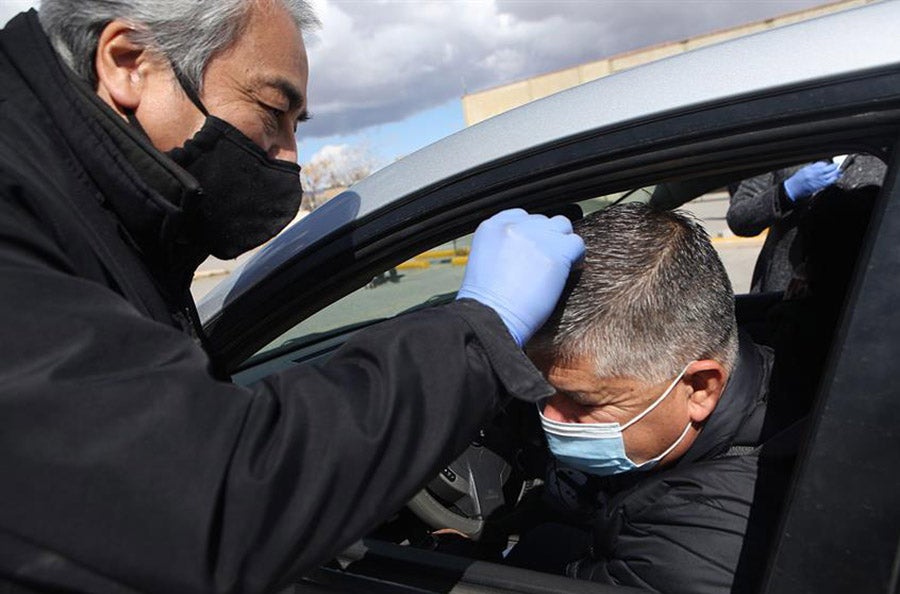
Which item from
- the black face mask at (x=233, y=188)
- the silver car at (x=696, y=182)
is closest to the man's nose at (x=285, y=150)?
the black face mask at (x=233, y=188)

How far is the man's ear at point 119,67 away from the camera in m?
1.26

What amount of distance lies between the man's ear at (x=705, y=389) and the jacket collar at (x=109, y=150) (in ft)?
3.40

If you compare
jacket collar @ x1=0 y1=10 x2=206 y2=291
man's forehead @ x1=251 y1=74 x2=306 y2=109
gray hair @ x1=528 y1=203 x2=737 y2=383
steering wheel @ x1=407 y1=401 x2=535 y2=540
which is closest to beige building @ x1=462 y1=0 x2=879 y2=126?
steering wheel @ x1=407 y1=401 x2=535 y2=540

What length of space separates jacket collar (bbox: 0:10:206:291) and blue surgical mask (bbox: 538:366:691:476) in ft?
2.85

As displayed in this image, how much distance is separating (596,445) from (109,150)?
109cm

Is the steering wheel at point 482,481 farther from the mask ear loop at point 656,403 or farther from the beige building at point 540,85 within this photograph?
the beige building at point 540,85

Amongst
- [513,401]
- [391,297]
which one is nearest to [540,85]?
[391,297]

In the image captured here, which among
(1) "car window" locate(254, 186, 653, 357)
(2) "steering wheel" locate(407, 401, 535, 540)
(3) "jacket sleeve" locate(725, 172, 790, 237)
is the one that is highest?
(1) "car window" locate(254, 186, 653, 357)

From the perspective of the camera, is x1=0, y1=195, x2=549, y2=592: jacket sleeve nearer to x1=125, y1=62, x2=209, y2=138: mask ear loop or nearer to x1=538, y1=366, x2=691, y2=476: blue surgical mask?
x1=125, y1=62, x2=209, y2=138: mask ear loop

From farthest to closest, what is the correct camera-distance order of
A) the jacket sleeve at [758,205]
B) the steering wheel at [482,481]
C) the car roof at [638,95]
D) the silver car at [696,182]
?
the jacket sleeve at [758,205] < the steering wheel at [482,481] < the car roof at [638,95] < the silver car at [696,182]

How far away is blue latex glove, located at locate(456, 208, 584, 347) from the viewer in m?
1.17

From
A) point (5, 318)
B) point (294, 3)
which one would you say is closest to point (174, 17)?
point (294, 3)

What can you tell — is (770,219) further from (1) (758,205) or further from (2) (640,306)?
(2) (640,306)

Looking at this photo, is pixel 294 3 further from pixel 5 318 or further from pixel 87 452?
pixel 87 452
